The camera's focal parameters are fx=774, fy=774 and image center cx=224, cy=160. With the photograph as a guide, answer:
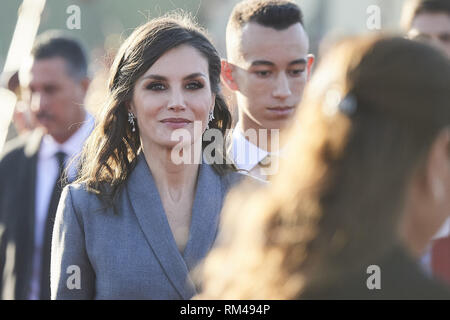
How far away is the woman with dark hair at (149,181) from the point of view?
3221 mm

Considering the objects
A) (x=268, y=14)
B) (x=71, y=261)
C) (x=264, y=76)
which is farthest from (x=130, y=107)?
(x=268, y=14)

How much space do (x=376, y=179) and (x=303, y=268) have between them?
263 mm

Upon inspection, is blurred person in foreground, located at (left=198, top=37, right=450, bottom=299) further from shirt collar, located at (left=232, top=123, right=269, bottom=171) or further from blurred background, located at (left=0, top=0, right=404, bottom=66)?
blurred background, located at (left=0, top=0, right=404, bottom=66)

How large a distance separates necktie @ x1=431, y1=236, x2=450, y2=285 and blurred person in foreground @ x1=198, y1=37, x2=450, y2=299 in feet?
5.52

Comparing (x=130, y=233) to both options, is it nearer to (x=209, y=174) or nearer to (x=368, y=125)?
(x=209, y=174)

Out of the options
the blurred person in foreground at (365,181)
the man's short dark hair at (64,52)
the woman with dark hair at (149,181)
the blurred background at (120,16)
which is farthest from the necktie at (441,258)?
the blurred background at (120,16)

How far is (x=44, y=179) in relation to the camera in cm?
479

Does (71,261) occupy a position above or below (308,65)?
below

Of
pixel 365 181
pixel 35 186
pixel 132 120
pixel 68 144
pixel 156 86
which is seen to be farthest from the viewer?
pixel 68 144

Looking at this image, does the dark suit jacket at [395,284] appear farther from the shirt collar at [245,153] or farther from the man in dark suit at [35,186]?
the man in dark suit at [35,186]

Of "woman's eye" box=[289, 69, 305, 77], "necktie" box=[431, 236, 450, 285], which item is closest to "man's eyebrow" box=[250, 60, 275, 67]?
"woman's eye" box=[289, 69, 305, 77]

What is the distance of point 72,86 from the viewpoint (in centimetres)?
591

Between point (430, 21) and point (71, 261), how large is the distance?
2.87 m

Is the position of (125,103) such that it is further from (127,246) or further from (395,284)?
(395,284)
